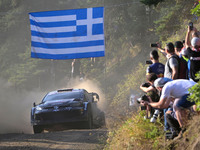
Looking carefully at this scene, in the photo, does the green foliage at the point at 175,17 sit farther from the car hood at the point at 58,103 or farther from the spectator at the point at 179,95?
the spectator at the point at 179,95

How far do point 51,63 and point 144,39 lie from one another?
19151 mm

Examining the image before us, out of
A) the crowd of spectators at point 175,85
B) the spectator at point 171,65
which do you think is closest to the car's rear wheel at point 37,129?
the crowd of spectators at point 175,85

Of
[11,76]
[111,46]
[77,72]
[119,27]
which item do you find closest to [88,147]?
[119,27]

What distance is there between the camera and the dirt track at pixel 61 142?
1049cm

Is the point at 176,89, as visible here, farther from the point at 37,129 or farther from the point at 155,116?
the point at 37,129

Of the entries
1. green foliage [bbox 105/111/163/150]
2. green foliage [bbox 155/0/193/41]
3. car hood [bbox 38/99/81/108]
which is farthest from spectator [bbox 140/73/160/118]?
green foliage [bbox 155/0/193/41]

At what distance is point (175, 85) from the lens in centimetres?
698

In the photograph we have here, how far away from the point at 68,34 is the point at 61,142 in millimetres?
7146

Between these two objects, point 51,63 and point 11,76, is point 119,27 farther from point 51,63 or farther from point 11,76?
point 11,76

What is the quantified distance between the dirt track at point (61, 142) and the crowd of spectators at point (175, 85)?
2558 mm

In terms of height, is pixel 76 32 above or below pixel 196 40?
above

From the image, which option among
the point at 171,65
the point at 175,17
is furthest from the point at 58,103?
the point at 175,17

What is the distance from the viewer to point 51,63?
52.9 m

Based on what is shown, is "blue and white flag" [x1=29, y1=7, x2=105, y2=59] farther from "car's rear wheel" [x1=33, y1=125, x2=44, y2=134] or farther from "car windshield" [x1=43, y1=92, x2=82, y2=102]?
"car's rear wheel" [x1=33, y1=125, x2=44, y2=134]
